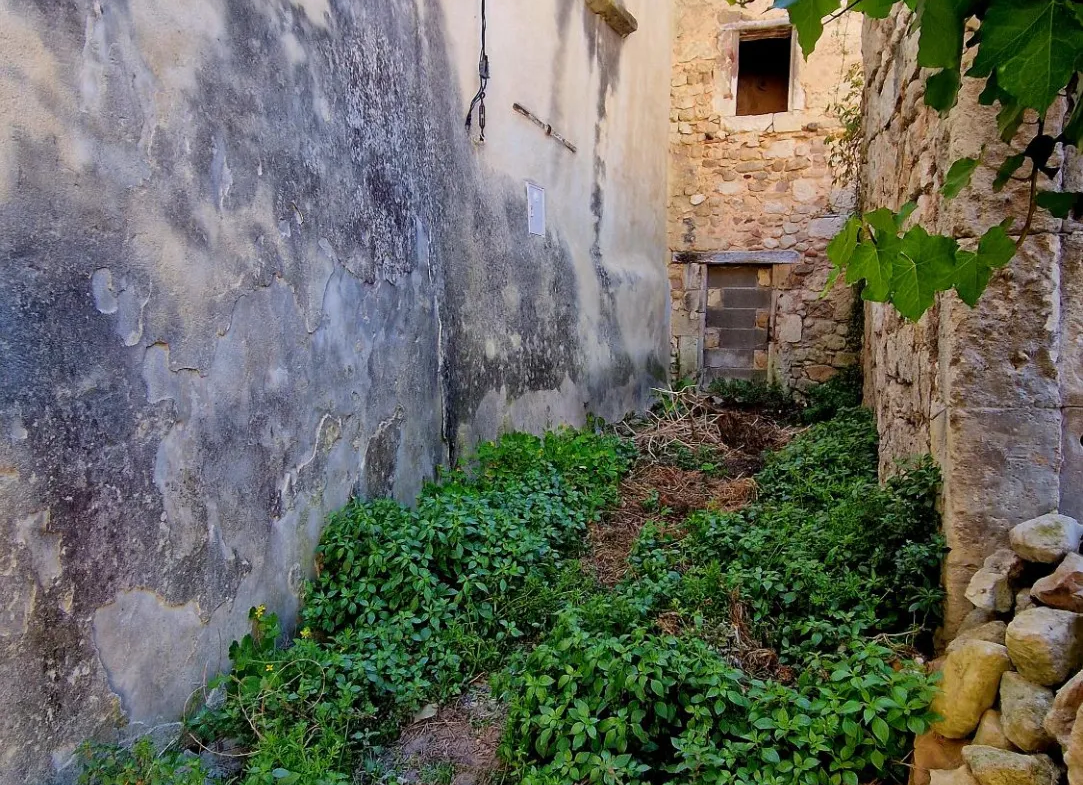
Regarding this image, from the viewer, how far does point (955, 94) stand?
5.08 ft

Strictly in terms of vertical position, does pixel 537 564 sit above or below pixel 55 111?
below

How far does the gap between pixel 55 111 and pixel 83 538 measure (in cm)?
110

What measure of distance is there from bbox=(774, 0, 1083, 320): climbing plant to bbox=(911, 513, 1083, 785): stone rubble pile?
0.88 meters

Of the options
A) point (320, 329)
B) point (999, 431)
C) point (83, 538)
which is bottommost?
point (83, 538)

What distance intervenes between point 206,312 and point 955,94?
2144mm

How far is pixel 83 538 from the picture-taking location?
195cm

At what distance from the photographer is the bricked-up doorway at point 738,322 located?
806cm

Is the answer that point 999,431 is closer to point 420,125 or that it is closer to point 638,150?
point 420,125

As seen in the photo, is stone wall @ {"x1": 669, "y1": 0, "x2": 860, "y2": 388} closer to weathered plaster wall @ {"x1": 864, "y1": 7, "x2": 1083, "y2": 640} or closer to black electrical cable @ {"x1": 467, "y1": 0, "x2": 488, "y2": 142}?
black electrical cable @ {"x1": 467, "y1": 0, "x2": 488, "y2": 142}

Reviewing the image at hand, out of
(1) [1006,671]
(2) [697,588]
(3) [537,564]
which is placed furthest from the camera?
(3) [537,564]

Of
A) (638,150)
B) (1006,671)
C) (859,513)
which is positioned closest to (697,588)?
(859,513)

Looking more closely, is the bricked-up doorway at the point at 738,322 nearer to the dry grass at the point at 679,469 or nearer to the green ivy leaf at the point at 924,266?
the dry grass at the point at 679,469

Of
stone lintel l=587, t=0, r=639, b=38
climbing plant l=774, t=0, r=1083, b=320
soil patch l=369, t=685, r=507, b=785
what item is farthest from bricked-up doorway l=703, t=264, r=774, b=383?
climbing plant l=774, t=0, r=1083, b=320

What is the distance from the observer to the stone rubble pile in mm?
1641
